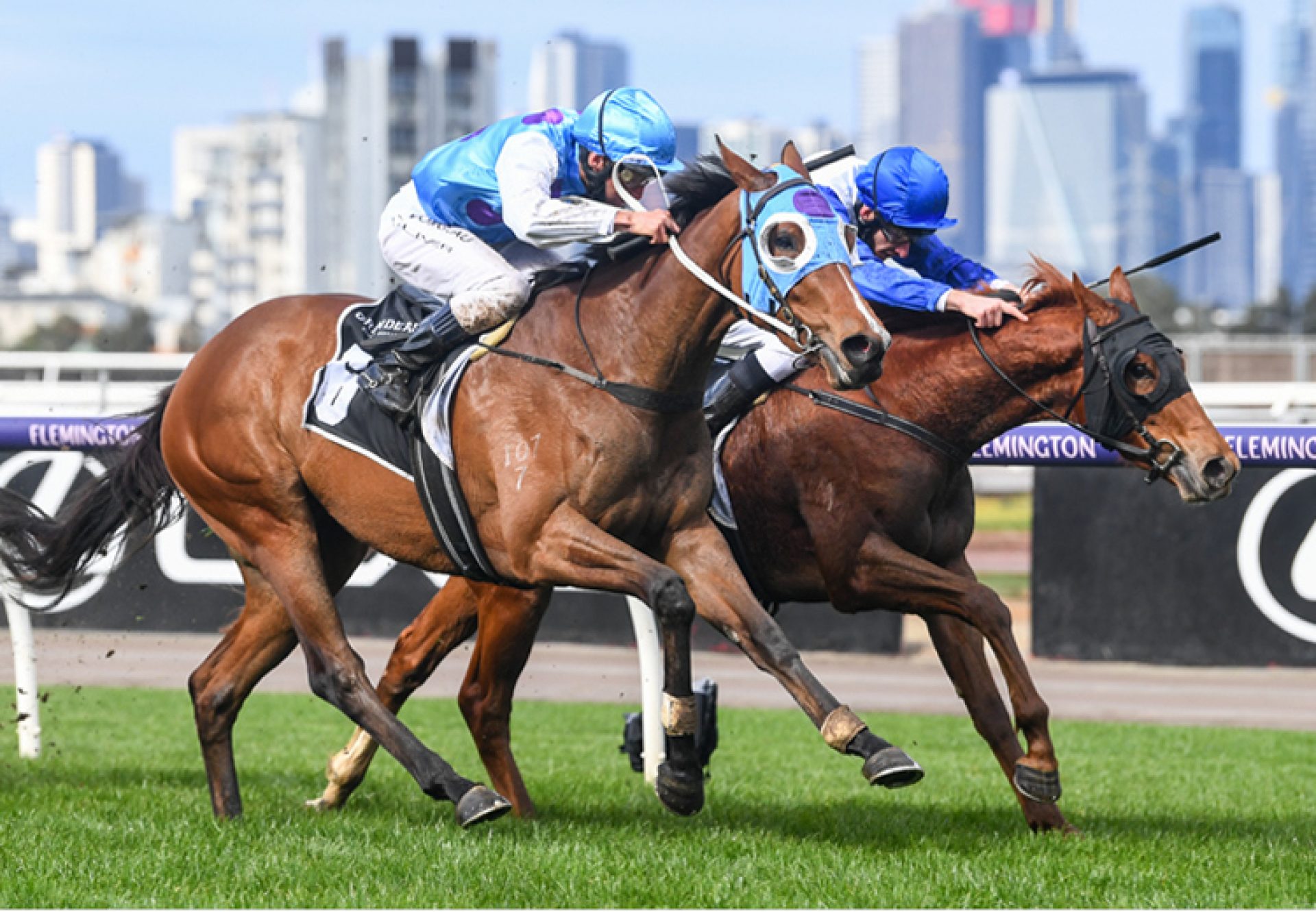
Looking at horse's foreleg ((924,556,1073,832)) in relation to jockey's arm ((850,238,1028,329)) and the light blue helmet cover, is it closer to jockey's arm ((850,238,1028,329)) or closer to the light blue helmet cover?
jockey's arm ((850,238,1028,329))

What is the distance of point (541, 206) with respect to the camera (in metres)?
4.70

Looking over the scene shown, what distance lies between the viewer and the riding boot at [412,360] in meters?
5.04

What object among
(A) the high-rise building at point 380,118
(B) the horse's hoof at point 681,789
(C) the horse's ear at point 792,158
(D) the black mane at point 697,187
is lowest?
(B) the horse's hoof at point 681,789

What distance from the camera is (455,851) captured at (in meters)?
4.63

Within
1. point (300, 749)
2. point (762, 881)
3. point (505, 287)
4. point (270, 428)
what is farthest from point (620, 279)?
point (300, 749)

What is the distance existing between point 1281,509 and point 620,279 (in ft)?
14.3

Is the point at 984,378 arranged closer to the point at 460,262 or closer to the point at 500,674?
the point at 460,262

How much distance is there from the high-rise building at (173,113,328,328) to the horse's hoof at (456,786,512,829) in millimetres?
125947

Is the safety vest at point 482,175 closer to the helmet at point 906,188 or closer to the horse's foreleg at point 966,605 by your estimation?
the helmet at point 906,188

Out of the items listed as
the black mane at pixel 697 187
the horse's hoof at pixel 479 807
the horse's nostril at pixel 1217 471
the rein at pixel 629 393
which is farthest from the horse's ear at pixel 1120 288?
the horse's hoof at pixel 479 807

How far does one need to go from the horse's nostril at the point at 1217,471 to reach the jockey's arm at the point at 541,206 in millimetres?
1590

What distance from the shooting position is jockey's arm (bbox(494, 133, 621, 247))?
4.68 metres

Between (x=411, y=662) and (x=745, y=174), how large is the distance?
2006mm

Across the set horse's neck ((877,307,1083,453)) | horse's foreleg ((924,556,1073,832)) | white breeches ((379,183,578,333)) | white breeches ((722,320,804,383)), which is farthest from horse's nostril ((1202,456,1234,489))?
white breeches ((379,183,578,333))
